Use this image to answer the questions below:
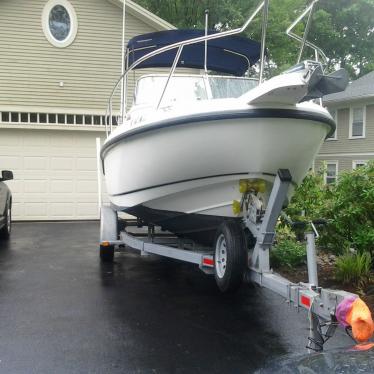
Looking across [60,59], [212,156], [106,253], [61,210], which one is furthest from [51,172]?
[212,156]

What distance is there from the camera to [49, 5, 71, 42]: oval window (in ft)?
43.8

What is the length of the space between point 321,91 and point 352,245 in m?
3.10

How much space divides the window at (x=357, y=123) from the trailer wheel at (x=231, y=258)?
801 inches

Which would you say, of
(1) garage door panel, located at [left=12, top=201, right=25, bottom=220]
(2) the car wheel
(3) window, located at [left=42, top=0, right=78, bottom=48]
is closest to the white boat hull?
(2) the car wheel

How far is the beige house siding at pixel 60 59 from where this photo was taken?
12.9m

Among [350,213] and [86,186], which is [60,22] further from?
[350,213]

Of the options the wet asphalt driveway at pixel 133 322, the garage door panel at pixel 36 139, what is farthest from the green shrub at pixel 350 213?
the garage door panel at pixel 36 139

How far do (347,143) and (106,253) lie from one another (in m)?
19.1

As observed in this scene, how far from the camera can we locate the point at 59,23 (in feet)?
44.1

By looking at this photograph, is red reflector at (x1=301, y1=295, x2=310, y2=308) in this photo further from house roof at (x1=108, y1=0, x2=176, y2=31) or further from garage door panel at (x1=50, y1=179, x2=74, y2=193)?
house roof at (x1=108, y1=0, x2=176, y2=31)

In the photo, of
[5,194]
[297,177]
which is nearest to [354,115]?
[5,194]

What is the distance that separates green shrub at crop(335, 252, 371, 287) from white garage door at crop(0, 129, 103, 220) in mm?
8420

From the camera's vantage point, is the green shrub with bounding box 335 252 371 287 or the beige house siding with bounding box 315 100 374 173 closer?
the green shrub with bounding box 335 252 371 287

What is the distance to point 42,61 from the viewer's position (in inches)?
518
